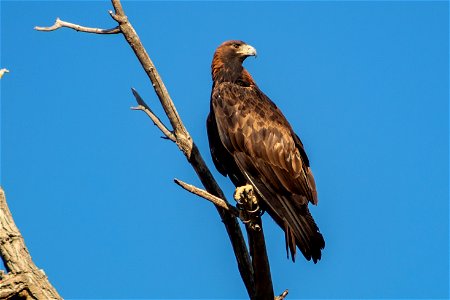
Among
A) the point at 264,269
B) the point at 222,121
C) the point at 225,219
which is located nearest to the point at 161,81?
the point at 222,121

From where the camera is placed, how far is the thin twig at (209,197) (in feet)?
21.0

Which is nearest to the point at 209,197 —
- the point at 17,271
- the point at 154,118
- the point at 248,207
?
the point at 248,207

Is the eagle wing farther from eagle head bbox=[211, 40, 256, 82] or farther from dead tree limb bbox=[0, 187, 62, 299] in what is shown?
dead tree limb bbox=[0, 187, 62, 299]

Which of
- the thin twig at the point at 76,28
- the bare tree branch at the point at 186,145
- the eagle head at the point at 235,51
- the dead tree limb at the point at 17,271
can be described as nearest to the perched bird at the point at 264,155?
the eagle head at the point at 235,51

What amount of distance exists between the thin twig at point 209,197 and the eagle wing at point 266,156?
A: 502 millimetres

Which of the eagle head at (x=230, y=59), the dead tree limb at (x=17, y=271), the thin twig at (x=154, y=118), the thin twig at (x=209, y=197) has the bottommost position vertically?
the dead tree limb at (x=17, y=271)

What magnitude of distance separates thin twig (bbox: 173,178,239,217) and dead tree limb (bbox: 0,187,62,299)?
4.71 ft

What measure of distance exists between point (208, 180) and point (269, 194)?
2.12ft

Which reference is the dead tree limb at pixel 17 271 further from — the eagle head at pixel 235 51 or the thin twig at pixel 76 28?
the eagle head at pixel 235 51

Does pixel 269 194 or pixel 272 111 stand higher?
pixel 272 111

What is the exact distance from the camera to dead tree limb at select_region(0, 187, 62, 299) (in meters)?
6.00

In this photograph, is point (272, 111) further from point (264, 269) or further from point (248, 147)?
point (264, 269)

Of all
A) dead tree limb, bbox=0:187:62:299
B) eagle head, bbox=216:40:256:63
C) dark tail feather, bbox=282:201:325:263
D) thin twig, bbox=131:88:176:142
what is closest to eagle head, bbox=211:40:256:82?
eagle head, bbox=216:40:256:63

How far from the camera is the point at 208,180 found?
718 centimetres
